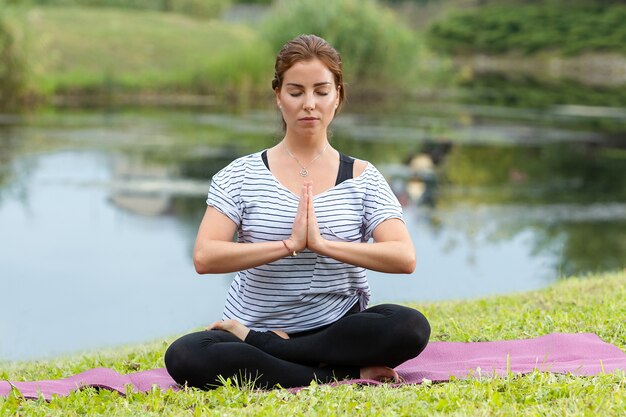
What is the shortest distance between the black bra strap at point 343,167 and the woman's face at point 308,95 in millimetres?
141

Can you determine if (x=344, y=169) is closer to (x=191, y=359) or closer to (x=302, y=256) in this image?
(x=302, y=256)

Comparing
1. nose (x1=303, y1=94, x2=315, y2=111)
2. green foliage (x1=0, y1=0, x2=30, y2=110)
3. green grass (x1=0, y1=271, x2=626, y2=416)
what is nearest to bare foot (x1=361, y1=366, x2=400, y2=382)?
green grass (x1=0, y1=271, x2=626, y2=416)

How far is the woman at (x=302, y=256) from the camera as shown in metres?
3.34

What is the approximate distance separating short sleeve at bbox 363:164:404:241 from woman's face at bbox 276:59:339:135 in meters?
0.25

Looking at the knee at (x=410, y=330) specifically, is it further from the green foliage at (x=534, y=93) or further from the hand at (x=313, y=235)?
the green foliage at (x=534, y=93)

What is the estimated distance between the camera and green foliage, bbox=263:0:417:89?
2441cm

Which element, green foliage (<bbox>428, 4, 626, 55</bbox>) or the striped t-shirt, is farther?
green foliage (<bbox>428, 4, 626, 55</bbox>)

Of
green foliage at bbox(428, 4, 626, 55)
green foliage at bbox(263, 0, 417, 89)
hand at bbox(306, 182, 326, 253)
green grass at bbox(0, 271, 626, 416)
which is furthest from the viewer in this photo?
green foliage at bbox(428, 4, 626, 55)

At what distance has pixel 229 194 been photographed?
11.3 ft

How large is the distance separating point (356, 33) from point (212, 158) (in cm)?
1120

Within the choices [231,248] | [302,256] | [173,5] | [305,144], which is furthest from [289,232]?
[173,5]

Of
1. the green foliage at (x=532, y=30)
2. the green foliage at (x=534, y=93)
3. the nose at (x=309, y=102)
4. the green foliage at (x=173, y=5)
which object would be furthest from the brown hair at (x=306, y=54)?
the green foliage at (x=532, y=30)

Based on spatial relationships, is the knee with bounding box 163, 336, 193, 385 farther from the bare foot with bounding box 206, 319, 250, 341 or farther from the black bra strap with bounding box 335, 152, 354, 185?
the black bra strap with bounding box 335, 152, 354, 185

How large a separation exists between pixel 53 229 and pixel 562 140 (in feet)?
32.8
